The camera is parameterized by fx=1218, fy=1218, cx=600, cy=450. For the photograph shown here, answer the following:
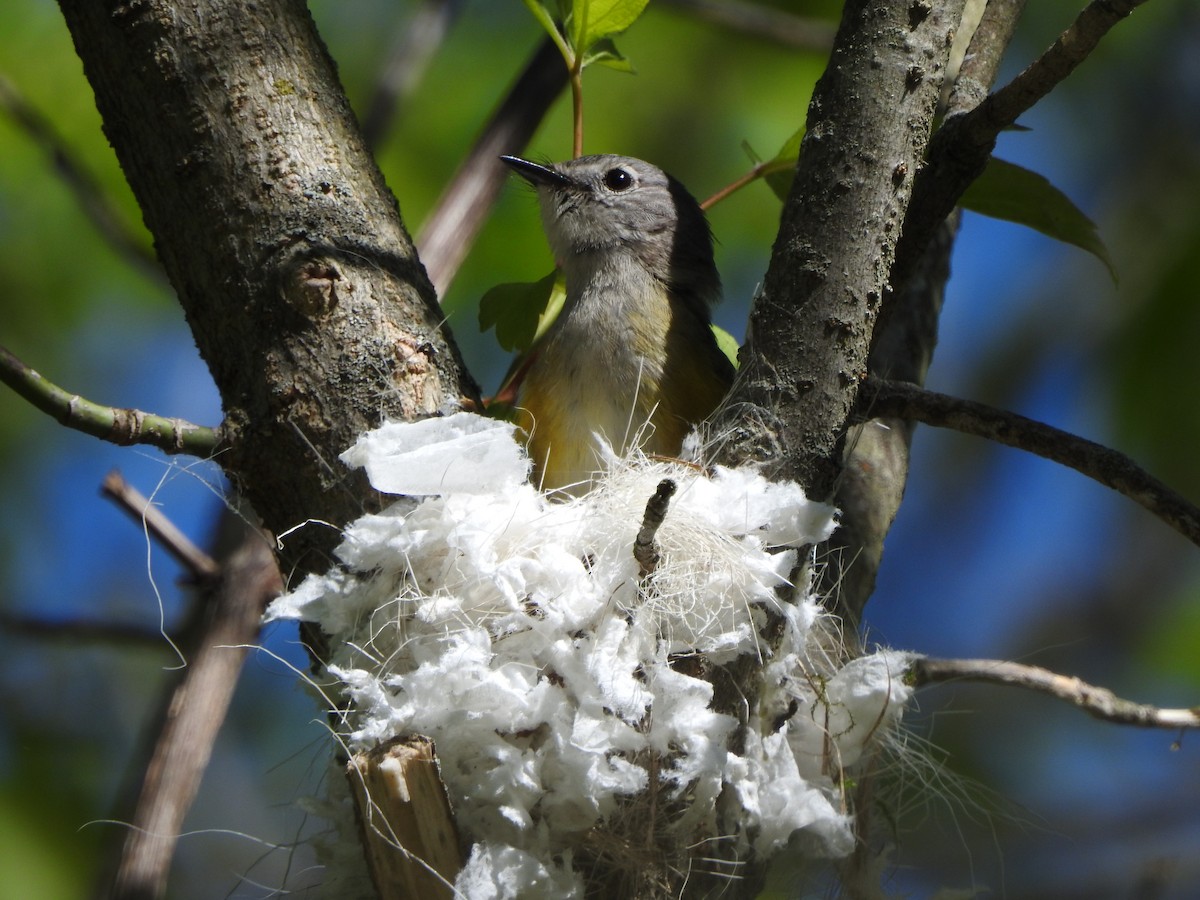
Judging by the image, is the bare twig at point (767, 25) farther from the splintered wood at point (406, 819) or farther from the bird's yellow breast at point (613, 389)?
the splintered wood at point (406, 819)

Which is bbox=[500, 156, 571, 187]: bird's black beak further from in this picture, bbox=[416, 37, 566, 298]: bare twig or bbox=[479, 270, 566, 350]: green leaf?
bbox=[479, 270, 566, 350]: green leaf

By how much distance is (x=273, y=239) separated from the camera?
79.7 inches

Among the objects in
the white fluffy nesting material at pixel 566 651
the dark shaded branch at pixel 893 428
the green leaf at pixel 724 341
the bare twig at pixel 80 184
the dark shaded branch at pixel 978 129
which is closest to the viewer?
the white fluffy nesting material at pixel 566 651

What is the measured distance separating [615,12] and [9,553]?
3605 millimetres

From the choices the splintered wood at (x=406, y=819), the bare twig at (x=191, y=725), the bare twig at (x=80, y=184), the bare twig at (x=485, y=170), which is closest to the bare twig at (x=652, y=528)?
the splintered wood at (x=406, y=819)

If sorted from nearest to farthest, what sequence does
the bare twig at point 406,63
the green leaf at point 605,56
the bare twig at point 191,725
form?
the bare twig at point 191,725 < the green leaf at point 605,56 < the bare twig at point 406,63

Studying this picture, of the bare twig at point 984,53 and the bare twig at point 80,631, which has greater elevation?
the bare twig at point 984,53

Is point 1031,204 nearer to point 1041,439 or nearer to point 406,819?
point 1041,439

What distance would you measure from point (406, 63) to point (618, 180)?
2.95ft

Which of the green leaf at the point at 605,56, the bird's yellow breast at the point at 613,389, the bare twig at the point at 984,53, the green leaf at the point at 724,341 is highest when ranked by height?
the bare twig at the point at 984,53

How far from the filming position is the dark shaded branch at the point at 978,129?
1.83 metres

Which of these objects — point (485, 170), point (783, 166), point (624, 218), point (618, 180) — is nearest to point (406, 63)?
point (485, 170)

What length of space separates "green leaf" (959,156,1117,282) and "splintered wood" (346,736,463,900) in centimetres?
152

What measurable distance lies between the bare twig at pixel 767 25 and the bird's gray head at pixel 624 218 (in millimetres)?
870
